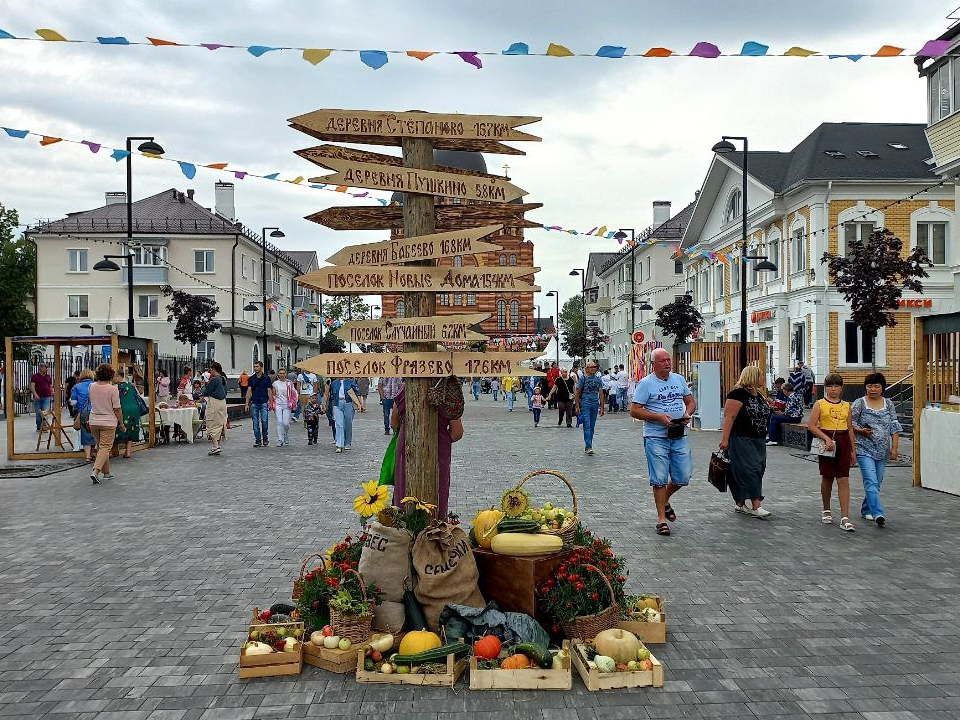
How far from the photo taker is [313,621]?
16.5 ft

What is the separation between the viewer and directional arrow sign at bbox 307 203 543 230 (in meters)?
5.62

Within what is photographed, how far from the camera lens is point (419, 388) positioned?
5.52m

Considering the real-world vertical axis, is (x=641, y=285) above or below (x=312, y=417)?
above

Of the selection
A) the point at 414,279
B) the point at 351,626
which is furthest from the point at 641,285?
the point at 351,626

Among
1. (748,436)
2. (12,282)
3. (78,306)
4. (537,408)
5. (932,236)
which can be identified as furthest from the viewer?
(78,306)

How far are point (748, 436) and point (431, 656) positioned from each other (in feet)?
18.8

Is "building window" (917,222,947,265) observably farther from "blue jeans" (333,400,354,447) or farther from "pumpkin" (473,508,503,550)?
"pumpkin" (473,508,503,550)

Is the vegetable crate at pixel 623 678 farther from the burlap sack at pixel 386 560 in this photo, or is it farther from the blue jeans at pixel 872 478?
the blue jeans at pixel 872 478

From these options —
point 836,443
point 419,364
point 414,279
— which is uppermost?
point 414,279

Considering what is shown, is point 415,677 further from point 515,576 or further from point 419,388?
point 419,388

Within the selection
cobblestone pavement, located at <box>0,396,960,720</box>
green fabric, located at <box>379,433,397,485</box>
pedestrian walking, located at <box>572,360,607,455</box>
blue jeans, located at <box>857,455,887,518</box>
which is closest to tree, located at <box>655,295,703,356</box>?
pedestrian walking, located at <box>572,360,607,455</box>

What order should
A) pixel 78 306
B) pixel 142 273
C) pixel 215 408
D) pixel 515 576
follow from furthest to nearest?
pixel 78 306
pixel 142 273
pixel 215 408
pixel 515 576

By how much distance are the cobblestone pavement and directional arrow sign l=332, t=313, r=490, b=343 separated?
6.54 ft

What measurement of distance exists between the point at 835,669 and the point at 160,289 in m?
53.6
